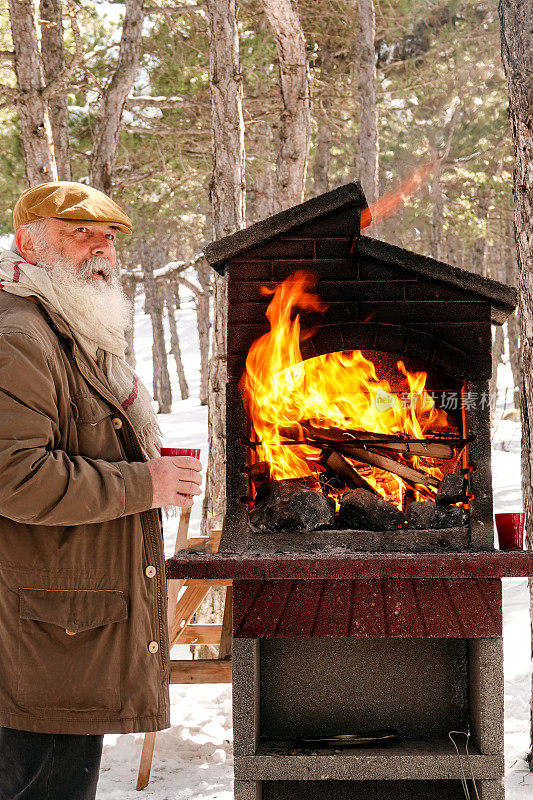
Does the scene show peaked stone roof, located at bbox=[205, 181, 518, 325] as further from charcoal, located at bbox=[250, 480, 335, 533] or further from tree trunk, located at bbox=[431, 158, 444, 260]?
tree trunk, located at bbox=[431, 158, 444, 260]

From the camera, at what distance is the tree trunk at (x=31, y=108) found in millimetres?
6996

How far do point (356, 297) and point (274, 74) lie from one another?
32.0 ft

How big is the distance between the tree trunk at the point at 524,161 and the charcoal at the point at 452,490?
0.84 m

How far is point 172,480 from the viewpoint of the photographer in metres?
2.40

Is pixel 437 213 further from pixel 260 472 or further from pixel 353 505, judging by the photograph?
pixel 353 505

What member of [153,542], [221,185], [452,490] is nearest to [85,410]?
[153,542]

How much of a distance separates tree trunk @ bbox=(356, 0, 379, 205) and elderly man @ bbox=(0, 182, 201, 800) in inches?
382

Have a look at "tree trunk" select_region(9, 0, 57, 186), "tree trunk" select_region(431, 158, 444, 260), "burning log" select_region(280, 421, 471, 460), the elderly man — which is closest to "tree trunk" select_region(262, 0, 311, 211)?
"tree trunk" select_region(9, 0, 57, 186)

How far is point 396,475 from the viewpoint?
11.5 ft

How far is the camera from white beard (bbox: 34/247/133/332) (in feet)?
8.27

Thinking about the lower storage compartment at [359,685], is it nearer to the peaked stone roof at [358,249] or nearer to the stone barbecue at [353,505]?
the stone barbecue at [353,505]

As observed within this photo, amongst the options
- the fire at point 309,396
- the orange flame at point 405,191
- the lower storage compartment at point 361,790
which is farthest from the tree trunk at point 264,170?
the lower storage compartment at point 361,790

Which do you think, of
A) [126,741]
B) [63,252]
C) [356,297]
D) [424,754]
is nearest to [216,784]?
[126,741]

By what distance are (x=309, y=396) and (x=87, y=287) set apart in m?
1.34
